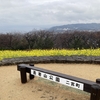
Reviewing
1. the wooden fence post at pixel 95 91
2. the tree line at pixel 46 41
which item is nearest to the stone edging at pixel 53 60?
the wooden fence post at pixel 95 91

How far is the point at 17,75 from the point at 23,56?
6.50 feet

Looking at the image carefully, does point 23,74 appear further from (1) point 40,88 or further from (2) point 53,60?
(2) point 53,60

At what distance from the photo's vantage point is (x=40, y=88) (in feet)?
16.2

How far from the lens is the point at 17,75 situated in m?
6.18

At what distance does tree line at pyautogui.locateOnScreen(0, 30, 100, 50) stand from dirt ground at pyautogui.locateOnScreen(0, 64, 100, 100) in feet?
27.8

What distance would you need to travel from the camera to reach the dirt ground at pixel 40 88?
4486 millimetres

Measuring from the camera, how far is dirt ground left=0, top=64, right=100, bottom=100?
4.49 meters

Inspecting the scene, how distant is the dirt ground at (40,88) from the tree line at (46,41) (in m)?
8.48

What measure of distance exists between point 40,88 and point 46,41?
11.5 metres

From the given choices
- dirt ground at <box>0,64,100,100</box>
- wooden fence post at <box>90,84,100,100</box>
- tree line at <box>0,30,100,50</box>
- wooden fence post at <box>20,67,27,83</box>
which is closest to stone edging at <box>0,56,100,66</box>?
dirt ground at <box>0,64,100,100</box>

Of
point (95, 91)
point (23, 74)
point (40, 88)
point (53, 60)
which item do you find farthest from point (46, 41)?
point (95, 91)

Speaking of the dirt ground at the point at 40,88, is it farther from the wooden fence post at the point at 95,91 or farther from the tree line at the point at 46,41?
the tree line at the point at 46,41

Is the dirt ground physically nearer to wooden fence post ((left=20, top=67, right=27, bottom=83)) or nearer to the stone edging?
wooden fence post ((left=20, top=67, right=27, bottom=83))

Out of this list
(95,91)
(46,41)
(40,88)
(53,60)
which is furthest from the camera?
(46,41)
